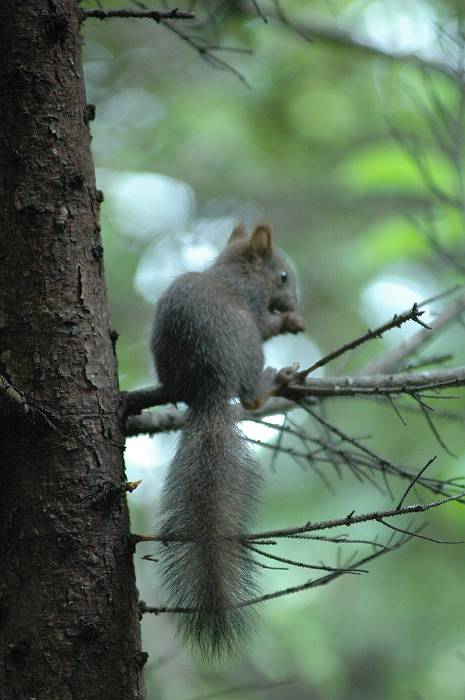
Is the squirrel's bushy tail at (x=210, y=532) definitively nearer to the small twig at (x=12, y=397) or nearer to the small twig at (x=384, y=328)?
the small twig at (x=384, y=328)

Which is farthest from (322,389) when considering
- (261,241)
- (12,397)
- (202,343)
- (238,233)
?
(238,233)

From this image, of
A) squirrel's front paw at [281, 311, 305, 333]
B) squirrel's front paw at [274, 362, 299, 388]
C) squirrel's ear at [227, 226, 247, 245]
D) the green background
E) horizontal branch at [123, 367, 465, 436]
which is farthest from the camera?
the green background

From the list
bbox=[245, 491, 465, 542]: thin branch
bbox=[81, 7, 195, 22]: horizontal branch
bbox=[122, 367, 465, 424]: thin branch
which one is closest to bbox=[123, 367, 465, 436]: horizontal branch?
bbox=[122, 367, 465, 424]: thin branch

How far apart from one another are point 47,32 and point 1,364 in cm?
80

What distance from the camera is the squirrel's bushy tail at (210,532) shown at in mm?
1771

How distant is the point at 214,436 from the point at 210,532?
328 millimetres

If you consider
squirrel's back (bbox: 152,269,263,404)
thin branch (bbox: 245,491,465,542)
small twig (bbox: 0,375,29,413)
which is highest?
squirrel's back (bbox: 152,269,263,404)

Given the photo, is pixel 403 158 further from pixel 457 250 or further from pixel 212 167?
pixel 212 167

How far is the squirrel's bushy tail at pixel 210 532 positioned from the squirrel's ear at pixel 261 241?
1.19m

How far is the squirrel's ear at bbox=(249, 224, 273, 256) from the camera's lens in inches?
128

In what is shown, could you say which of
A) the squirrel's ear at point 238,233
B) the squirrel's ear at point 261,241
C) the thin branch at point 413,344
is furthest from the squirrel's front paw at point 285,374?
the squirrel's ear at point 238,233

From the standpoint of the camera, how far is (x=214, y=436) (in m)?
2.14

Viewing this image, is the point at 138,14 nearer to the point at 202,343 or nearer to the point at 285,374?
the point at 202,343

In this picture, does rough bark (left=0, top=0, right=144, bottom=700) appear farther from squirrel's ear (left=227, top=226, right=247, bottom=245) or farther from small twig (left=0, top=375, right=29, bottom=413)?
squirrel's ear (left=227, top=226, right=247, bottom=245)
